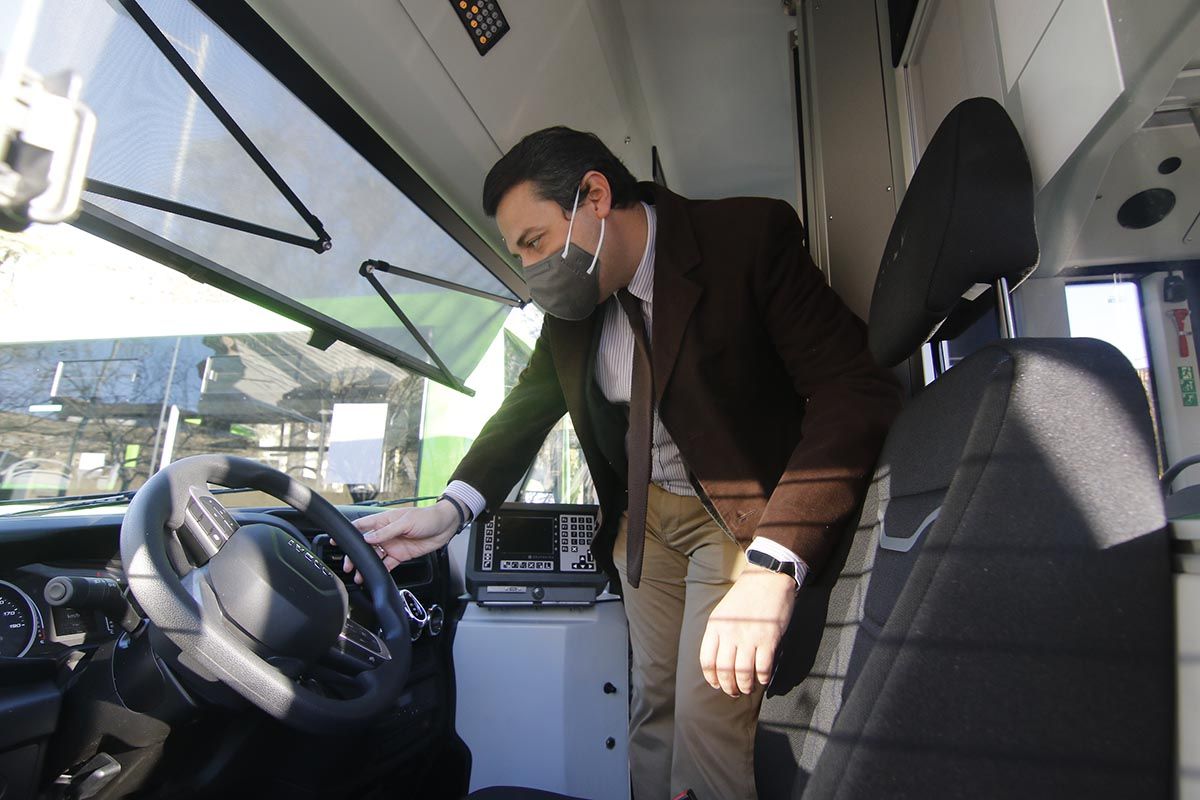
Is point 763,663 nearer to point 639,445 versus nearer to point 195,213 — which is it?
point 639,445

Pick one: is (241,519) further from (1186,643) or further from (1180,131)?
(1180,131)

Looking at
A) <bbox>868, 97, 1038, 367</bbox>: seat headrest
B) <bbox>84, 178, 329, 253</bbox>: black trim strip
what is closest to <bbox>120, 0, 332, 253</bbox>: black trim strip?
<bbox>84, 178, 329, 253</bbox>: black trim strip

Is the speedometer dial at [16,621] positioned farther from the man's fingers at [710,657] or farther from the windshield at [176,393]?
the man's fingers at [710,657]

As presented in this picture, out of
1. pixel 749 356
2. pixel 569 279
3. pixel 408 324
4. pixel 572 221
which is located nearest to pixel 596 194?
pixel 572 221

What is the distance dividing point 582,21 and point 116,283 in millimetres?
1391

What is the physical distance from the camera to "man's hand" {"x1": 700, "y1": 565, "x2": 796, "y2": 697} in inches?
37.4

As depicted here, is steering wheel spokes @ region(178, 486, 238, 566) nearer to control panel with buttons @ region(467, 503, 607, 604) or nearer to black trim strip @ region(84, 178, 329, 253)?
black trim strip @ region(84, 178, 329, 253)

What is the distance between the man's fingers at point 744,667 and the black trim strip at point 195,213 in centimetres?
147

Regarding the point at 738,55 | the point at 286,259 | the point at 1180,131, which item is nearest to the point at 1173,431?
the point at 1180,131

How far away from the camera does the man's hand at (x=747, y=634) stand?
0.95m

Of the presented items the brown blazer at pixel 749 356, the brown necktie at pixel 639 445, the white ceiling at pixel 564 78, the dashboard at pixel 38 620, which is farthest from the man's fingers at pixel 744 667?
the white ceiling at pixel 564 78

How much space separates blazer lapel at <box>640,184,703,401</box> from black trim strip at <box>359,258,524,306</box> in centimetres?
106

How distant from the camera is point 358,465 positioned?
242cm

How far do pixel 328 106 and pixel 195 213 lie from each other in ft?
1.27
